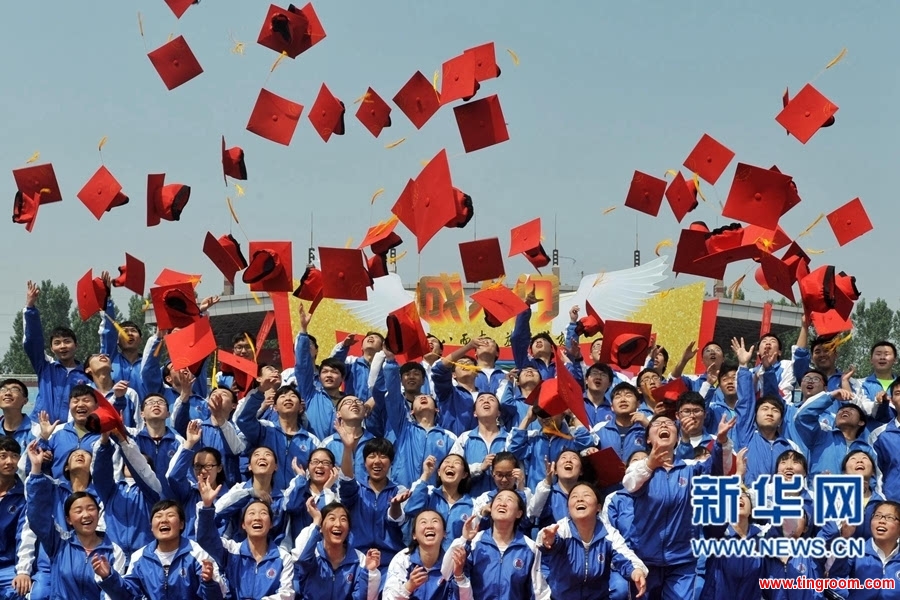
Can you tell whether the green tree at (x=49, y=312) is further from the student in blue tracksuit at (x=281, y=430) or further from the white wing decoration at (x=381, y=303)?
the student in blue tracksuit at (x=281, y=430)

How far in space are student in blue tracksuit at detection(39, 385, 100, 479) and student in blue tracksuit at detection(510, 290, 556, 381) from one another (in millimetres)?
3379

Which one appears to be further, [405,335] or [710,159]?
[710,159]

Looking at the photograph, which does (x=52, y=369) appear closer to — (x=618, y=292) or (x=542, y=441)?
(x=542, y=441)

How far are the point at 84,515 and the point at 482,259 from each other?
13.5 ft

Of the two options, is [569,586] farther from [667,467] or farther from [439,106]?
[439,106]

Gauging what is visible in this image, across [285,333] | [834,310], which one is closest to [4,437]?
[834,310]

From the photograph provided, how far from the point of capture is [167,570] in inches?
277

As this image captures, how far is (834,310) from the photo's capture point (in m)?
9.54

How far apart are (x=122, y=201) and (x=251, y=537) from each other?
172 inches

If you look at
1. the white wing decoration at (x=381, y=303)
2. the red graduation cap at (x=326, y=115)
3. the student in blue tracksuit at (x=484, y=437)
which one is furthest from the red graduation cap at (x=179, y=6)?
the white wing decoration at (x=381, y=303)

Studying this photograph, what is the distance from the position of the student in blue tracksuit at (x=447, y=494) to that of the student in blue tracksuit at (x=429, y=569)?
19.7 inches

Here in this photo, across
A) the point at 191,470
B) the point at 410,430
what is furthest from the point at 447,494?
the point at 191,470

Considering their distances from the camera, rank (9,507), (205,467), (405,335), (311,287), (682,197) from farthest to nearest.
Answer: (682,197)
(311,287)
(405,335)
(9,507)
(205,467)

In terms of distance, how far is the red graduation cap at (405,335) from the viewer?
8.95 metres
